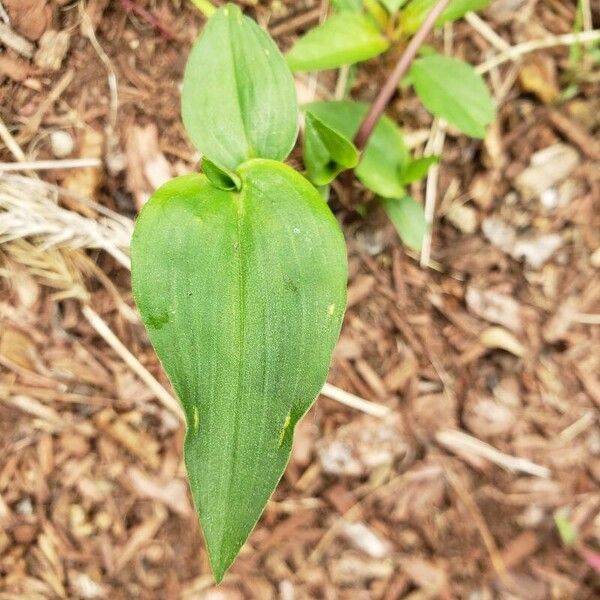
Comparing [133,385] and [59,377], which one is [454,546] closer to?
[133,385]

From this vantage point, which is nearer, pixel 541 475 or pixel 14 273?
pixel 14 273

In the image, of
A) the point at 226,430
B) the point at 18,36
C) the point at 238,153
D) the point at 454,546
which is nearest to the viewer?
the point at 226,430

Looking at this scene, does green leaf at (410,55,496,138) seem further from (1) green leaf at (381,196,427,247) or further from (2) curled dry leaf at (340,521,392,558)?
(2) curled dry leaf at (340,521,392,558)

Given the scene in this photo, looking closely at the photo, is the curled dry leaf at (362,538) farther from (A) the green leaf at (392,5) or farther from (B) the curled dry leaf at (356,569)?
(A) the green leaf at (392,5)

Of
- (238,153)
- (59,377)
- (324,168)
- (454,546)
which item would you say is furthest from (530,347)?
(59,377)

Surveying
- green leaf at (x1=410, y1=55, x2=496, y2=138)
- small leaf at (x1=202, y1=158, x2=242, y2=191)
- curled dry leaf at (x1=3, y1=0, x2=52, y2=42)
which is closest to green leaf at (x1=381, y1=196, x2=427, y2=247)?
green leaf at (x1=410, y1=55, x2=496, y2=138)

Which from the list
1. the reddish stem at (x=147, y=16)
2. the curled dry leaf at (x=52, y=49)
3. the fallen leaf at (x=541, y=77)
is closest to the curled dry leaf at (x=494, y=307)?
the fallen leaf at (x=541, y=77)
